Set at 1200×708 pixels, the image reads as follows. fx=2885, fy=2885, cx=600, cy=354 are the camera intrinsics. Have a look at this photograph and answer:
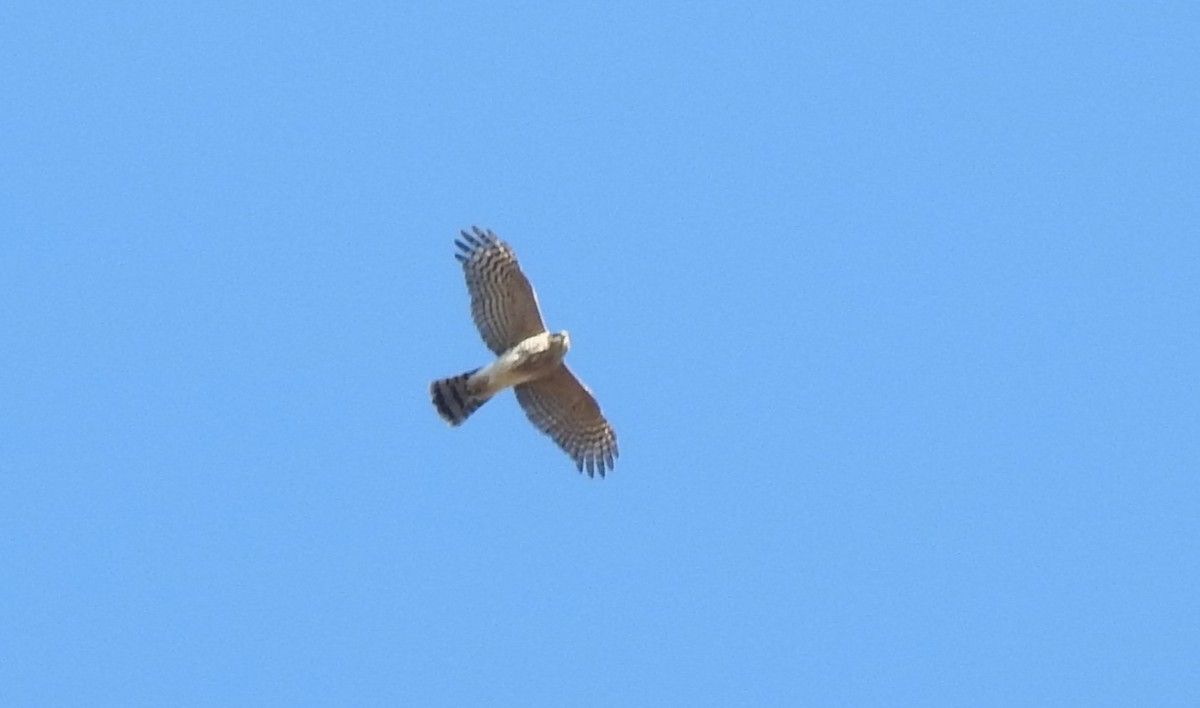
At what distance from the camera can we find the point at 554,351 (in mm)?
28156

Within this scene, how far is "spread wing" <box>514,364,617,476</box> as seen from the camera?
2903cm

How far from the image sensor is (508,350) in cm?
2848

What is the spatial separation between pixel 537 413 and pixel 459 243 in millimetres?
2027

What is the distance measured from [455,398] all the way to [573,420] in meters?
1.28

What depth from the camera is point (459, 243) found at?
28.5 meters

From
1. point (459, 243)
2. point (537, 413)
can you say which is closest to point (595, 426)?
point (537, 413)

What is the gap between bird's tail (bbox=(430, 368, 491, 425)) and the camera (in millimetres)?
28859

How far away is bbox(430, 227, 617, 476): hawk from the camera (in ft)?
92.8

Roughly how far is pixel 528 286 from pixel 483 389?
1.21 meters

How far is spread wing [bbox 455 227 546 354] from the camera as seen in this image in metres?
28.3

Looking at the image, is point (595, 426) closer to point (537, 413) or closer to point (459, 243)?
point (537, 413)

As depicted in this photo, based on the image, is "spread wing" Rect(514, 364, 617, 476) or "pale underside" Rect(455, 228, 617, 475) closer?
"pale underside" Rect(455, 228, 617, 475)

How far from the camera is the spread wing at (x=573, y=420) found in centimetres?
2903

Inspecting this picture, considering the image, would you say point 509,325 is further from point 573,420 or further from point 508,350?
point 573,420
